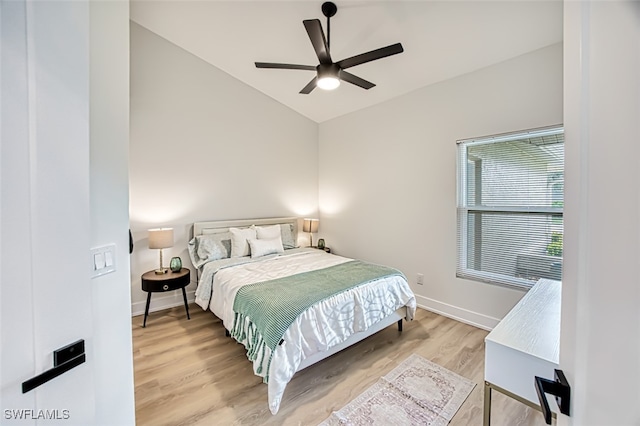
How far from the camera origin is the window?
2482mm

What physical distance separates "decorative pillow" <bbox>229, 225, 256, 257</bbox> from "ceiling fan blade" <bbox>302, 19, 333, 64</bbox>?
236 centimetres

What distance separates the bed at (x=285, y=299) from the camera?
1868mm

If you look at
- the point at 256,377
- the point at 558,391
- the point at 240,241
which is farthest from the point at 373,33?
the point at 256,377

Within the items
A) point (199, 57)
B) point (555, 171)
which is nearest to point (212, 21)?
point (199, 57)

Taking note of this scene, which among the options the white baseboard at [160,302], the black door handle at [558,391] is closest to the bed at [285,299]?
the white baseboard at [160,302]

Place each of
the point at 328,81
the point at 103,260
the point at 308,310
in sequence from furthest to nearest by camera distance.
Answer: the point at 328,81
the point at 308,310
the point at 103,260

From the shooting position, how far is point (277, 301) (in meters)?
2.05

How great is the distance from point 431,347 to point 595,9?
106 inches

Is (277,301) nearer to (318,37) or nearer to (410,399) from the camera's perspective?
(410,399)

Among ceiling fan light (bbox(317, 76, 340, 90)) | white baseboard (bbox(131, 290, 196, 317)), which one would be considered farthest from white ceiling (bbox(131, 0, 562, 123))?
white baseboard (bbox(131, 290, 196, 317))

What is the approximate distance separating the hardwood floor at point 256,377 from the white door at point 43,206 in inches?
49.7

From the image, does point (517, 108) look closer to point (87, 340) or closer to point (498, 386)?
point (498, 386)

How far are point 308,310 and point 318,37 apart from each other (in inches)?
80.1

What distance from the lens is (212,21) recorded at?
289 cm
